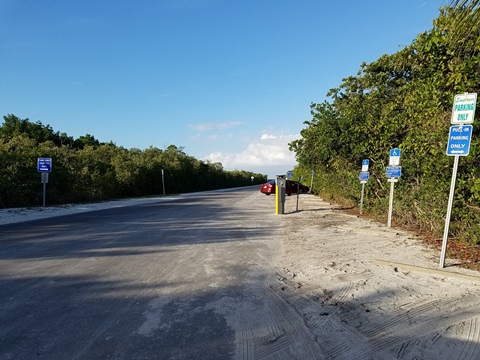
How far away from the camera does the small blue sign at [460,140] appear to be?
5.32m

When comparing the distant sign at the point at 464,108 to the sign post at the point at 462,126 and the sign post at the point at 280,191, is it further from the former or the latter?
the sign post at the point at 280,191

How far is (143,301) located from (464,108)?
5.93 m

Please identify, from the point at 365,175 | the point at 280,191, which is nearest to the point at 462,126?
the point at 365,175

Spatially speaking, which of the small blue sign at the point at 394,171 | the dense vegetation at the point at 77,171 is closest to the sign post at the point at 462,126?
the small blue sign at the point at 394,171

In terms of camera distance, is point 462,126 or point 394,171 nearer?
point 462,126

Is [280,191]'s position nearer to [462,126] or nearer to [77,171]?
[462,126]

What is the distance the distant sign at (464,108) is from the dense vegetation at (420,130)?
2.89 feet

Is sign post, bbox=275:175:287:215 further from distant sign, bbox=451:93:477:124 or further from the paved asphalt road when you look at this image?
distant sign, bbox=451:93:477:124

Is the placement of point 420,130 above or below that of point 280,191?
above

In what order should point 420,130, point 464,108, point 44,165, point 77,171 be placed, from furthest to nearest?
point 77,171, point 44,165, point 420,130, point 464,108

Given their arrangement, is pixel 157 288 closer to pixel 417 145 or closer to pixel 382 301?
pixel 382 301

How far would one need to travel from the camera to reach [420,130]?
28.0 ft

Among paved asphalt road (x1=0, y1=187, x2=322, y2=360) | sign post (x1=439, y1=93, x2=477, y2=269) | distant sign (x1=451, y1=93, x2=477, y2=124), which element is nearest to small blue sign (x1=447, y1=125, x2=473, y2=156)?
sign post (x1=439, y1=93, x2=477, y2=269)

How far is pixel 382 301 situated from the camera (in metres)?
4.32
